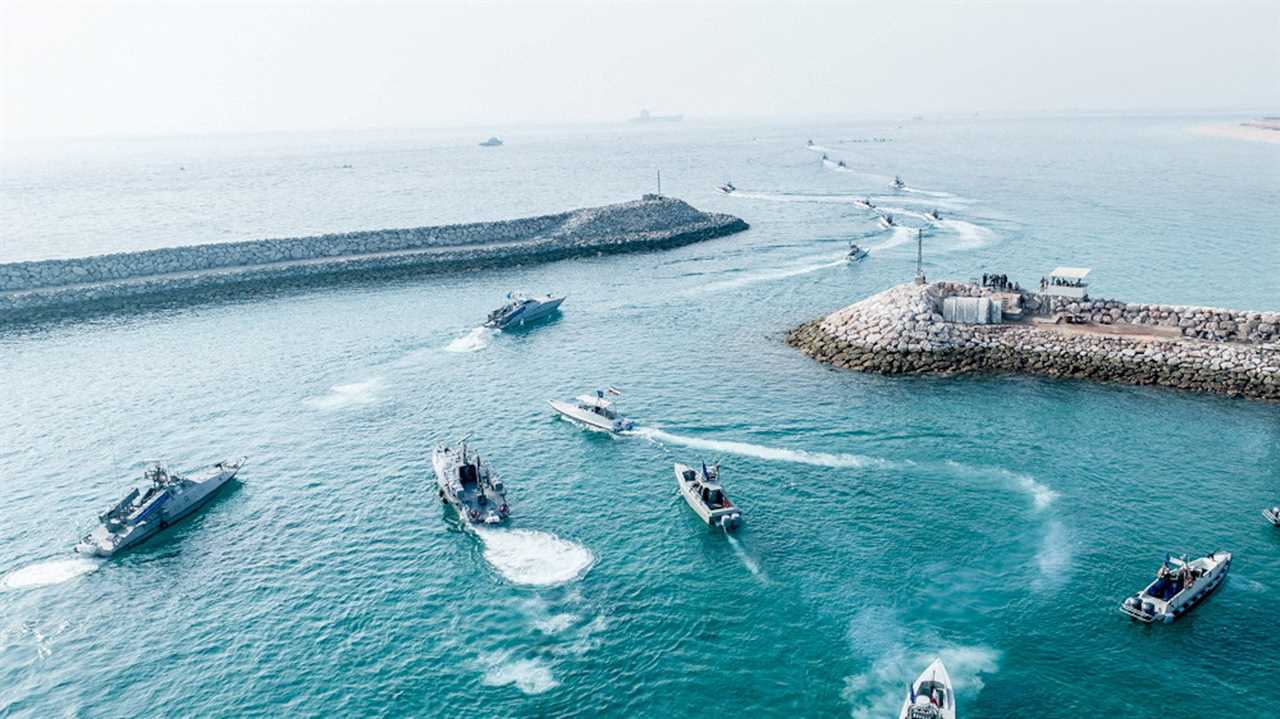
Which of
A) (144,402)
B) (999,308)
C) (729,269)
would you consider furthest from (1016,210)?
(144,402)

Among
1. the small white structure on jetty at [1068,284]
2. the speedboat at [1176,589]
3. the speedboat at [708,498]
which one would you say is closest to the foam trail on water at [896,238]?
the small white structure on jetty at [1068,284]

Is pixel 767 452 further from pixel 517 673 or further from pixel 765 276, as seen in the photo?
pixel 765 276

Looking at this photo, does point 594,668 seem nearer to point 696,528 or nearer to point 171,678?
point 696,528

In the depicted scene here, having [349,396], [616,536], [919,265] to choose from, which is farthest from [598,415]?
[919,265]

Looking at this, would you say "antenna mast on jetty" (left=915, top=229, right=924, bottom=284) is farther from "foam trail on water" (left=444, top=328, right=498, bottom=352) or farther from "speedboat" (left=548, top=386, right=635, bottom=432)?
Result: "foam trail on water" (left=444, top=328, right=498, bottom=352)

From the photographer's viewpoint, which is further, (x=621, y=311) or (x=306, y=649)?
(x=621, y=311)

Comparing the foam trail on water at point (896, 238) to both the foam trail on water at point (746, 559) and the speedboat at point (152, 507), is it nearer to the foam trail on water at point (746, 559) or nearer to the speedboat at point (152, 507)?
the foam trail on water at point (746, 559)
